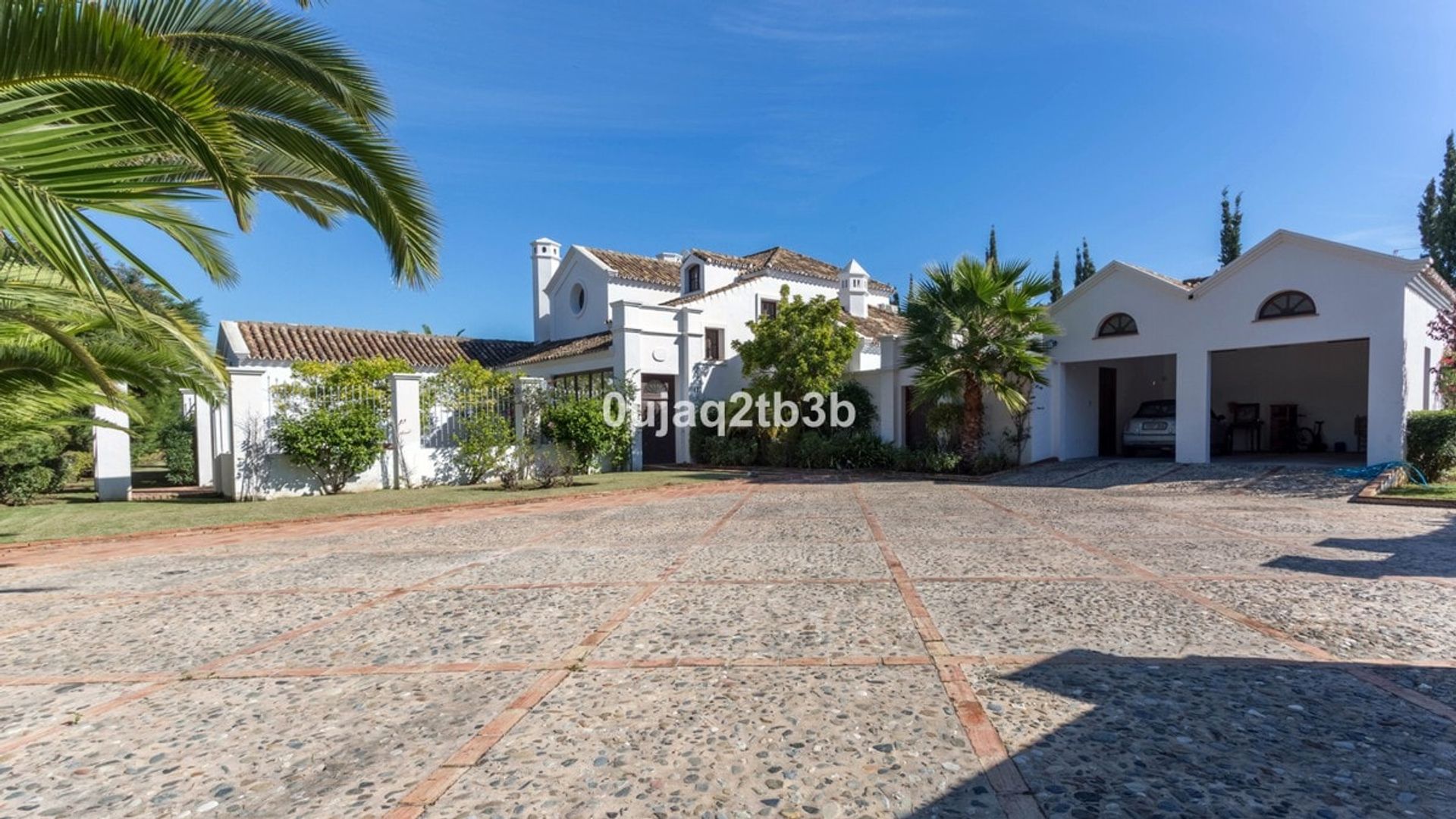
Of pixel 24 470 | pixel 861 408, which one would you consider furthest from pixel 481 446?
pixel 861 408

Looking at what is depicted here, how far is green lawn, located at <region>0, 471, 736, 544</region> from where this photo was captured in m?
9.99

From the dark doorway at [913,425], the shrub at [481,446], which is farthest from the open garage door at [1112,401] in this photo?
the shrub at [481,446]

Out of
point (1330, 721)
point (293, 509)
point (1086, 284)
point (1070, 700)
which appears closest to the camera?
point (1330, 721)

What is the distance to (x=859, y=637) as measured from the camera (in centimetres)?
430

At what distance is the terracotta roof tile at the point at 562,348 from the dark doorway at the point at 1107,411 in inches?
559

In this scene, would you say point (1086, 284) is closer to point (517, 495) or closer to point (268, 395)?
point (517, 495)

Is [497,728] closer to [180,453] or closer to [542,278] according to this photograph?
[180,453]

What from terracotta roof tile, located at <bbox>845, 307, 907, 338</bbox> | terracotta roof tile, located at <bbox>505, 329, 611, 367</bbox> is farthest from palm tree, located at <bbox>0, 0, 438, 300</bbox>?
terracotta roof tile, located at <bbox>845, 307, 907, 338</bbox>

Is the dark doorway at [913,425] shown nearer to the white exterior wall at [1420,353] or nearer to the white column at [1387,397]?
the white column at [1387,397]

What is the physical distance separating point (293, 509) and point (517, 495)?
12.8 ft

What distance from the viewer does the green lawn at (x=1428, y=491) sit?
33.9 feet

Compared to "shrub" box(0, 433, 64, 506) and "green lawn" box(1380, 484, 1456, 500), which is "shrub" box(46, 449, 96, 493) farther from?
"green lawn" box(1380, 484, 1456, 500)


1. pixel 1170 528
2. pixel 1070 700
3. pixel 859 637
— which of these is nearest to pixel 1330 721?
pixel 1070 700

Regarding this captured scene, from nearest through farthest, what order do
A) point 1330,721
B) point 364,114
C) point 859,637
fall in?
point 1330,721 → point 859,637 → point 364,114
